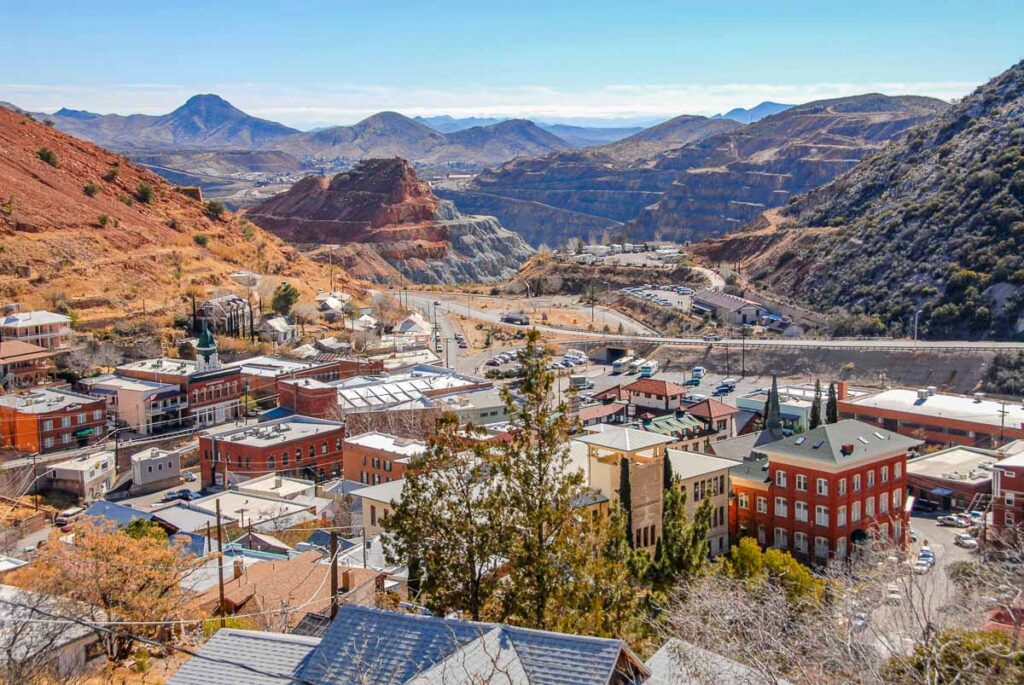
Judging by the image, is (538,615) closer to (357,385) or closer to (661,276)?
(357,385)

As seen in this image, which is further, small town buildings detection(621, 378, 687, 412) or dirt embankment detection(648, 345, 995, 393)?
dirt embankment detection(648, 345, 995, 393)

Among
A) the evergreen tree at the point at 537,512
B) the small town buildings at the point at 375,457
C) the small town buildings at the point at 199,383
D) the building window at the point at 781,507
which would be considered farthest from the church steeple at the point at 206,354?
the evergreen tree at the point at 537,512

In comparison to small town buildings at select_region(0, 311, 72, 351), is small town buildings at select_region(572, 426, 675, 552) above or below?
below

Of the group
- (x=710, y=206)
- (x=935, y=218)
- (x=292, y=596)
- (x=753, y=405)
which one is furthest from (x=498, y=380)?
(x=710, y=206)

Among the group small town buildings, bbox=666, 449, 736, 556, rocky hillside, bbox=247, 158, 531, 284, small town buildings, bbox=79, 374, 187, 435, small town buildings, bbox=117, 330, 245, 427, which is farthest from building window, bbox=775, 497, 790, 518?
rocky hillside, bbox=247, 158, 531, 284

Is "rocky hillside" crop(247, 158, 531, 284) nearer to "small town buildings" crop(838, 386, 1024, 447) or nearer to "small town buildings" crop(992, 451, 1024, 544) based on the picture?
"small town buildings" crop(838, 386, 1024, 447)

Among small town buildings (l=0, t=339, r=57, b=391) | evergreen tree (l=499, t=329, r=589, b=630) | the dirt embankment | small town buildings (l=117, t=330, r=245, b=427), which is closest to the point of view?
evergreen tree (l=499, t=329, r=589, b=630)

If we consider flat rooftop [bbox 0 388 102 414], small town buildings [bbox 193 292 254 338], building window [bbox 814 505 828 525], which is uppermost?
small town buildings [bbox 193 292 254 338]
